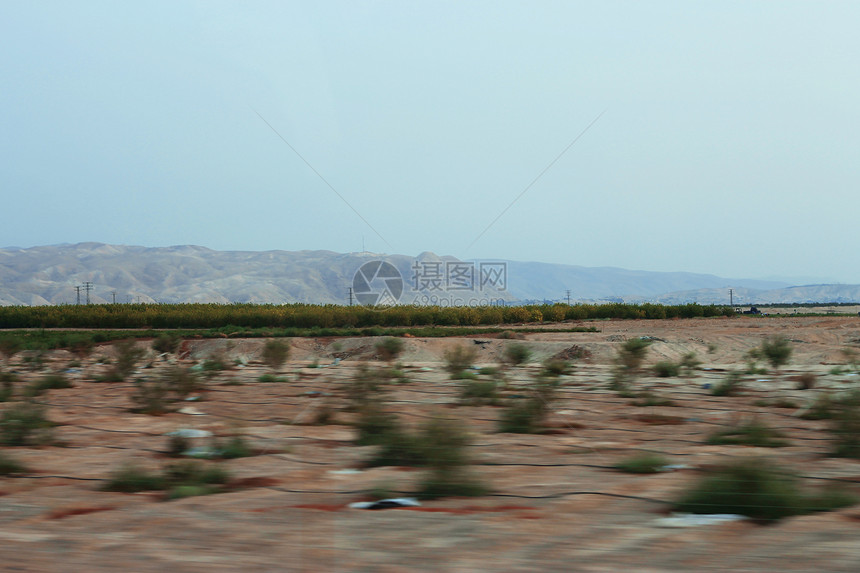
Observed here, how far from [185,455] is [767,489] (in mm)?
5332

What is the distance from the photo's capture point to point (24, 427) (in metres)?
7.75

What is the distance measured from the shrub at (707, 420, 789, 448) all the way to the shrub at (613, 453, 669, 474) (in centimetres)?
138

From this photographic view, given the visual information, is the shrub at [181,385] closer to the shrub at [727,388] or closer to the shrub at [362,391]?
the shrub at [362,391]

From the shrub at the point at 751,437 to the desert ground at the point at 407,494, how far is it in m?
0.18

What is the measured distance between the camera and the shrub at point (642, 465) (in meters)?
5.75

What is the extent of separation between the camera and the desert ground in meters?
3.78

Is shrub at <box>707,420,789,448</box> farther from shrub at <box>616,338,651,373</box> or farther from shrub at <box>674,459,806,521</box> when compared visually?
shrub at <box>616,338,651,373</box>

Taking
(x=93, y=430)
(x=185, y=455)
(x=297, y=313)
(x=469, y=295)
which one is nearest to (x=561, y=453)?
(x=185, y=455)

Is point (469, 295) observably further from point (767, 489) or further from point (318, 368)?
point (767, 489)

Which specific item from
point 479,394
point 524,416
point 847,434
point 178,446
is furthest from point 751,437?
point 178,446

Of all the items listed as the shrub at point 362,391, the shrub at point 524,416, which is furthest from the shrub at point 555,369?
the shrub at point 524,416

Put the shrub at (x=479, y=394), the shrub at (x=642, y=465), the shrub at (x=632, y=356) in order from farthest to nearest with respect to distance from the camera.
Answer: the shrub at (x=632, y=356) → the shrub at (x=479, y=394) → the shrub at (x=642, y=465)

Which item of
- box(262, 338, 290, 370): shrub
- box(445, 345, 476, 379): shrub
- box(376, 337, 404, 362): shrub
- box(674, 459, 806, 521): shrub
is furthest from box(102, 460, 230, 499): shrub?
box(376, 337, 404, 362): shrub

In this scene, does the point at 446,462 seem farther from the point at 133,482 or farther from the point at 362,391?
the point at 362,391
